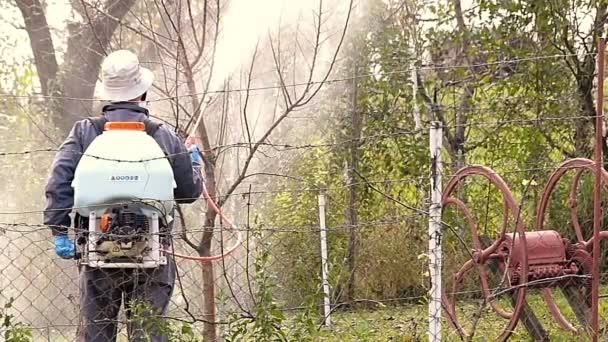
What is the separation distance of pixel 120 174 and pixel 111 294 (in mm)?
630

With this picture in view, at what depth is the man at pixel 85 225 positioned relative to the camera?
14.3ft

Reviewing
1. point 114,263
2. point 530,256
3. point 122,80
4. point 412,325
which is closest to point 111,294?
point 114,263

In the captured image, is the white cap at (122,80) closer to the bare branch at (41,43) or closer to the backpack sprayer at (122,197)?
the backpack sprayer at (122,197)

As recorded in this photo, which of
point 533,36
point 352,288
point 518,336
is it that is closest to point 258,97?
point 352,288

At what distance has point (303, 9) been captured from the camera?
280 inches

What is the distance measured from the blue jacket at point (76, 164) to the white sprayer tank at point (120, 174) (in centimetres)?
10

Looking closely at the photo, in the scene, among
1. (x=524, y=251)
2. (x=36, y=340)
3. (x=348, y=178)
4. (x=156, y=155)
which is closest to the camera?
(x=156, y=155)

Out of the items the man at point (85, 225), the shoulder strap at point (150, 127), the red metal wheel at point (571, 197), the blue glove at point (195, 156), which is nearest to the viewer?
the man at point (85, 225)

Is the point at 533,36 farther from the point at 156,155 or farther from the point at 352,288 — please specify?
the point at 156,155

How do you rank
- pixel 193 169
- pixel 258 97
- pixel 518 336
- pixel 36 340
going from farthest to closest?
pixel 258 97, pixel 36 340, pixel 518 336, pixel 193 169

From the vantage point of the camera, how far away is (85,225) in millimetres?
4402

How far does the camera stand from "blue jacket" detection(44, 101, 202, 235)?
14.3 feet

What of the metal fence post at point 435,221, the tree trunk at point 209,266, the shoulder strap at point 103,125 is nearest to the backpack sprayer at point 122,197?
the shoulder strap at point 103,125

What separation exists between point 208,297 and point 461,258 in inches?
115
